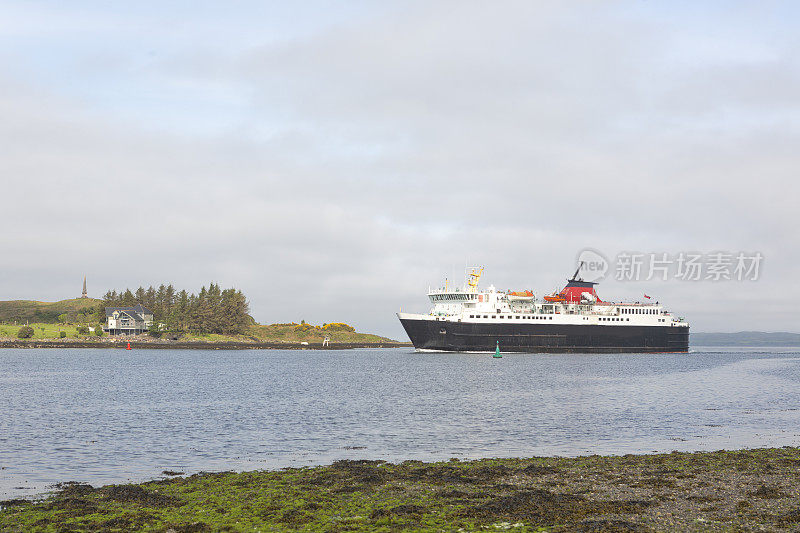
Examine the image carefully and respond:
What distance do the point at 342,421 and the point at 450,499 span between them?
1821 centimetres

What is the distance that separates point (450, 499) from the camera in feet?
54.7

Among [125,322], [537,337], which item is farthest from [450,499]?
[125,322]

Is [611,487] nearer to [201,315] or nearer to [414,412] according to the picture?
[414,412]

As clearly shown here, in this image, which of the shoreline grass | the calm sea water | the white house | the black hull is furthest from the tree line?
the shoreline grass

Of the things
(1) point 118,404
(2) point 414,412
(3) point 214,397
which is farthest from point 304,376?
(2) point 414,412

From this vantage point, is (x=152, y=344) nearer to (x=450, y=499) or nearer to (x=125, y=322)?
(x=125, y=322)

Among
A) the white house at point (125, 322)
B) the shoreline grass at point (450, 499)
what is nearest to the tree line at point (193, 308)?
the white house at point (125, 322)

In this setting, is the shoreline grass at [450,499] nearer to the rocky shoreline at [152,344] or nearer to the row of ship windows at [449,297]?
the row of ship windows at [449,297]

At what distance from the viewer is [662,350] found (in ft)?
436

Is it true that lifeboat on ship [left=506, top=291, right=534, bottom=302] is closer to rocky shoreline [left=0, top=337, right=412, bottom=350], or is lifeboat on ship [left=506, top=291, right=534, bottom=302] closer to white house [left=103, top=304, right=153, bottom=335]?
rocky shoreline [left=0, top=337, right=412, bottom=350]

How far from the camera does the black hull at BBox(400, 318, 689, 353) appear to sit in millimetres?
115500

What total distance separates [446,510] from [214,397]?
114ft

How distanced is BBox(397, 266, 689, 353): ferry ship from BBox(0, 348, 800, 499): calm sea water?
53.3 m

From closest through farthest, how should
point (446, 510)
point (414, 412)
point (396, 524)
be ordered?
point (396, 524) < point (446, 510) < point (414, 412)
